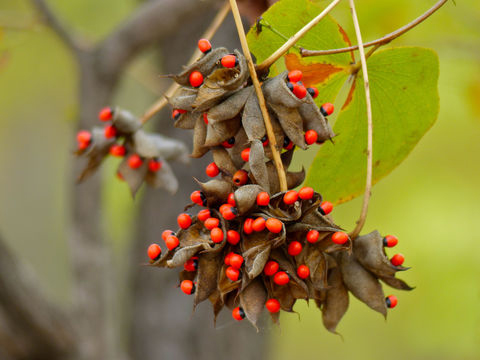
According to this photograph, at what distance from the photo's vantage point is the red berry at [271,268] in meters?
0.65

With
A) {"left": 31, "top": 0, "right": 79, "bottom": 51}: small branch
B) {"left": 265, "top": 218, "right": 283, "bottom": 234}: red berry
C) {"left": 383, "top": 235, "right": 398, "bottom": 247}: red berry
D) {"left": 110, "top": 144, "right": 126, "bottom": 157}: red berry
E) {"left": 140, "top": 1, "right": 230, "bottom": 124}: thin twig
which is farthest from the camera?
{"left": 31, "top": 0, "right": 79, "bottom": 51}: small branch

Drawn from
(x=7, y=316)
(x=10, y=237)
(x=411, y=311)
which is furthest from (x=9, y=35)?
(x=10, y=237)

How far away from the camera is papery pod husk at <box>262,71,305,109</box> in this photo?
26.0 inches

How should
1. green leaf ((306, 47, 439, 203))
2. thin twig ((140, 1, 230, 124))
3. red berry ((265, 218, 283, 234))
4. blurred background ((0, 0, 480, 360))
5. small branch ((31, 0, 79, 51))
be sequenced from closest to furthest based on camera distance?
red berry ((265, 218, 283, 234)) → green leaf ((306, 47, 439, 203)) → thin twig ((140, 1, 230, 124)) → small branch ((31, 0, 79, 51)) → blurred background ((0, 0, 480, 360))

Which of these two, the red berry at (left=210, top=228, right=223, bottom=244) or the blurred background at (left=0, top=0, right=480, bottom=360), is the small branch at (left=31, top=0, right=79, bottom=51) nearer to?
the blurred background at (left=0, top=0, right=480, bottom=360)

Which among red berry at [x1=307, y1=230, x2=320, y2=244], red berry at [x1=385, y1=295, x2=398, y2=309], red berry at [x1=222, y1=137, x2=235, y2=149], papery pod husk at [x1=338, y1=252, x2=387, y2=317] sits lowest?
red berry at [x1=385, y1=295, x2=398, y2=309]

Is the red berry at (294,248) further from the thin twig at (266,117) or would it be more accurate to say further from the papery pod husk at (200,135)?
the papery pod husk at (200,135)

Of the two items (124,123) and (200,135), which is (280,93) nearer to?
(200,135)

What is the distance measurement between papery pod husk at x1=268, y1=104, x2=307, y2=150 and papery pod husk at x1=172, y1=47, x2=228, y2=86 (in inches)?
3.6

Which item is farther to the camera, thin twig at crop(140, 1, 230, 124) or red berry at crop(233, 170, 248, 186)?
thin twig at crop(140, 1, 230, 124)

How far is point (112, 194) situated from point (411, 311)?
3.12 m

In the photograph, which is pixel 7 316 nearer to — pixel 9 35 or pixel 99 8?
pixel 9 35

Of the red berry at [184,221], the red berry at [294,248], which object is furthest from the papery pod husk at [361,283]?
the red berry at [184,221]

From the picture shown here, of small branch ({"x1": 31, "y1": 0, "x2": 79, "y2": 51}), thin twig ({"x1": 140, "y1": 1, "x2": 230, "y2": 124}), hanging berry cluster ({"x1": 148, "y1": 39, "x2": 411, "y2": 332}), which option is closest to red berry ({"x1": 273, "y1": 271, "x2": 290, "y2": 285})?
hanging berry cluster ({"x1": 148, "y1": 39, "x2": 411, "y2": 332})
